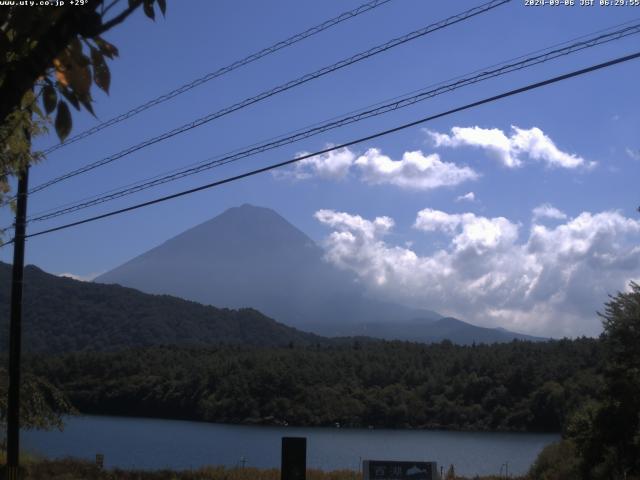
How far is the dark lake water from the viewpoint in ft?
139

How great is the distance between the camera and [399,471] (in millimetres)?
12070

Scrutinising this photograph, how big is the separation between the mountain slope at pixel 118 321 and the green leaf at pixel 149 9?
10033cm

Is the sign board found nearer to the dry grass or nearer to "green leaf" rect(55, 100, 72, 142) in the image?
"green leaf" rect(55, 100, 72, 142)

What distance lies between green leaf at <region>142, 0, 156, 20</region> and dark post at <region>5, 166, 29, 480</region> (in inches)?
571

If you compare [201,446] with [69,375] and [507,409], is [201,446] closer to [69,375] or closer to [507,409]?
[69,375]

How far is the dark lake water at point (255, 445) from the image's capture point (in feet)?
139

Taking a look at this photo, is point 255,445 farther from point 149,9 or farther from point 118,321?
point 118,321

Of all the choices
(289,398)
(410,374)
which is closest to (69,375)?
(289,398)

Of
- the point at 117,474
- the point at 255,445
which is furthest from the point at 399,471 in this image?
the point at 255,445

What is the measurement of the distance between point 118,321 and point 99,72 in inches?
5829

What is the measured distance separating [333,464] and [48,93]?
38.7 m

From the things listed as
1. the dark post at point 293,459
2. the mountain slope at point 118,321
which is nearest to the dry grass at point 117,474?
the dark post at point 293,459

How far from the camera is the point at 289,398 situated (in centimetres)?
8425

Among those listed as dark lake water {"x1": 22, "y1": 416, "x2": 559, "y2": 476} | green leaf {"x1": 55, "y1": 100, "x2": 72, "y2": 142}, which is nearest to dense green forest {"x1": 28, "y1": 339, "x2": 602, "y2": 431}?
dark lake water {"x1": 22, "y1": 416, "x2": 559, "y2": 476}
